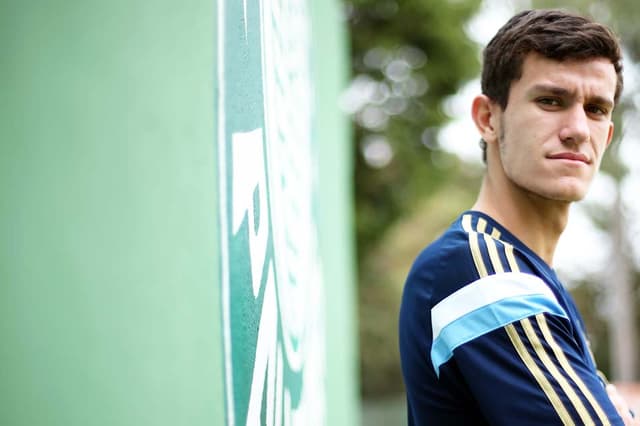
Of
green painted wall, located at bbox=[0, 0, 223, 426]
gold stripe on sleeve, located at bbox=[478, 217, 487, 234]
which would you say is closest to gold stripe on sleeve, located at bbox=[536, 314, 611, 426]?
gold stripe on sleeve, located at bbox=[478, 217, 487, 234]

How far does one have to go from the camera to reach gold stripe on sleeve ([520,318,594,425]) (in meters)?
1.24

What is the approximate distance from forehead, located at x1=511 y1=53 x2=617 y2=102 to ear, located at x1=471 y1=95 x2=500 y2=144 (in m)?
0.09

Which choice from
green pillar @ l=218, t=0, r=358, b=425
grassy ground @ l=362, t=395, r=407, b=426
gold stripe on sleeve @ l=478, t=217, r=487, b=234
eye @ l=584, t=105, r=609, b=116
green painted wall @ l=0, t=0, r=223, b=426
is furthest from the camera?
grassy ground @ l=362, t=395, r=407, b=426

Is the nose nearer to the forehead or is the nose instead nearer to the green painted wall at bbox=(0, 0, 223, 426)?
the forehead

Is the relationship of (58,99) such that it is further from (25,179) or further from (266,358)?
(266,358)

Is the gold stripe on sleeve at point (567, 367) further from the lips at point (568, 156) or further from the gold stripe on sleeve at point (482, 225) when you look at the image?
the lips at point (568, 156)

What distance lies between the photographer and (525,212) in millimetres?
1672

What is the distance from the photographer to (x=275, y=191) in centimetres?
178

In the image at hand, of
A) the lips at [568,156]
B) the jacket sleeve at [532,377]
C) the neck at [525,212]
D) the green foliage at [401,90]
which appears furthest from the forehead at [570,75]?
the green foliage at [401,90]

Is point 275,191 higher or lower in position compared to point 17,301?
higher

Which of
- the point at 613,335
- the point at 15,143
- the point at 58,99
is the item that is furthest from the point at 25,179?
the point at 613,335

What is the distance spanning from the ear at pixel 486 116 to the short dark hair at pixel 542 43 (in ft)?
0.07

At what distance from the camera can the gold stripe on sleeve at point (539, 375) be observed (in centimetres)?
125

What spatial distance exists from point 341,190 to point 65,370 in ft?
18.8
